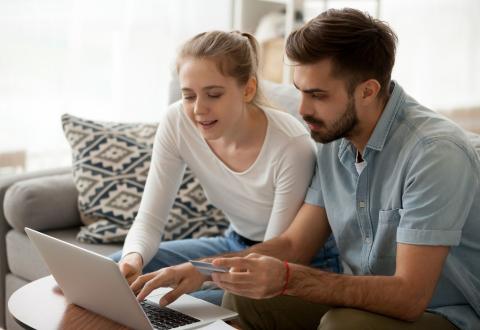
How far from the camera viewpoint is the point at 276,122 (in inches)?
86.9

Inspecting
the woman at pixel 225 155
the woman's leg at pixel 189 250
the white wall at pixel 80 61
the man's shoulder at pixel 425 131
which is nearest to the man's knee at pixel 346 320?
the man's shoulder at pixel 425 131

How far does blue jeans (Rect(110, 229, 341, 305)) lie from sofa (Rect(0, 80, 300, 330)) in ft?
0.83

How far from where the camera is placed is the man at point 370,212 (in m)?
1.67

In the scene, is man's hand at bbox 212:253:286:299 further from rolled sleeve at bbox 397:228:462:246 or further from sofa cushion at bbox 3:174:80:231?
sofa cushion at bbox 3:174:80:231

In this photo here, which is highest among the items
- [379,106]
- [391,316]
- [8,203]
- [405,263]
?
[379,106]

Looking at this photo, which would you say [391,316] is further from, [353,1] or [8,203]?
[353,1]

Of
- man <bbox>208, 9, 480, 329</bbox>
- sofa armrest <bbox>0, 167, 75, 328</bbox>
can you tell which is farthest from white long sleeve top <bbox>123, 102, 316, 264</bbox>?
sofa armrest <bbox>0, 167, 75, 328</bbox>

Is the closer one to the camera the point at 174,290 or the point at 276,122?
the point at 174,290

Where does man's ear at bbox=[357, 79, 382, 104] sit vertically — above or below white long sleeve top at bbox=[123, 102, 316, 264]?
above

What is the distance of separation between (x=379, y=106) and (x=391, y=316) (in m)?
0.46

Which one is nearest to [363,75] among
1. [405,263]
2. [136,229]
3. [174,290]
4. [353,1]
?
[405,263]

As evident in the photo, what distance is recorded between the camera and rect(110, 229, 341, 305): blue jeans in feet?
7.40

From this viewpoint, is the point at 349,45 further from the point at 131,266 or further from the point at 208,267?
the point at 131,266

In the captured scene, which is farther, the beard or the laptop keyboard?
the beard
